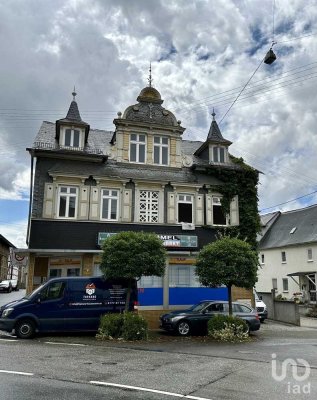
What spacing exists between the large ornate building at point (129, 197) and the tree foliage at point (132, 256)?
4.62 meters

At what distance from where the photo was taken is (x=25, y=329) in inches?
563

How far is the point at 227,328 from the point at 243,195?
9.63 metres

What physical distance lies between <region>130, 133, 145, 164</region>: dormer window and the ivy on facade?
390 cm

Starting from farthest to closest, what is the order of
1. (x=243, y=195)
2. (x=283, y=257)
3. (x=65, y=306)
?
1. (x=283, y=257)
2. (x=243, y=195)
3. (x=65, y=306)

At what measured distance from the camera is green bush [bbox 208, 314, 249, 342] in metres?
15.4

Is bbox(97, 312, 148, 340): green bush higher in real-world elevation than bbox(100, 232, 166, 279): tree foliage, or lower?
lower

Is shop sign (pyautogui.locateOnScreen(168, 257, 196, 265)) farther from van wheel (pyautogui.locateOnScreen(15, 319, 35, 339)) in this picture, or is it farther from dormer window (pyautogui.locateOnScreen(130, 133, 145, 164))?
van wheel (pyautogui.locateOnScreen(15, 319, 35, 339))

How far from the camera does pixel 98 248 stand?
811 inches

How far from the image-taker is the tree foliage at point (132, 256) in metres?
15.6

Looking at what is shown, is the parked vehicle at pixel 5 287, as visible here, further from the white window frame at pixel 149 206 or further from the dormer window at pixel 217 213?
the dormer window at pixel 217 213

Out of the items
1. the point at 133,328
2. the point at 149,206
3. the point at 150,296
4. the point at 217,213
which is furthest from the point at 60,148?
the point at 133,328

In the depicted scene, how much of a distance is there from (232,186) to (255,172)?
5.84ft

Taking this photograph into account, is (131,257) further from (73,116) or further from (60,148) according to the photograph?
(73,116)

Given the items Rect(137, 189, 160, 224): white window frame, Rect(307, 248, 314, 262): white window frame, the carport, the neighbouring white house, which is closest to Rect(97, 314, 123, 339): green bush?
Rect(137, 189, 160, 224): white window frame
